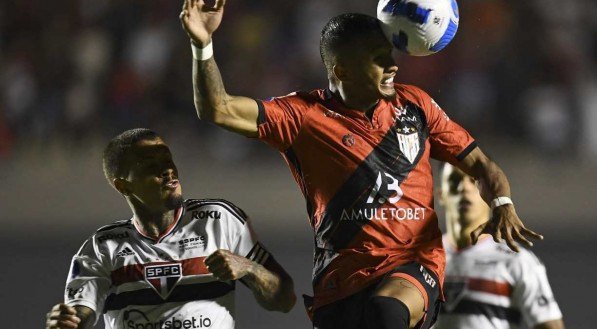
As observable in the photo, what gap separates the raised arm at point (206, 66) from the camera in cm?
399

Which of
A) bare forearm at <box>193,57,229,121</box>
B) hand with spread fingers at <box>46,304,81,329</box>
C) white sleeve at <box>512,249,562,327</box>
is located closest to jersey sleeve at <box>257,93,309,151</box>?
bare forearm at <box>193,57,229,121</box>

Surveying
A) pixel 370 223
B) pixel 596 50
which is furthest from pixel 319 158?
pixel 596 50

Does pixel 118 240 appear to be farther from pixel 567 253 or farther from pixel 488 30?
pixel 488 30

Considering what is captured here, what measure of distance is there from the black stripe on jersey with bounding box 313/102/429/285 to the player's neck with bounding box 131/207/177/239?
24.0 inches

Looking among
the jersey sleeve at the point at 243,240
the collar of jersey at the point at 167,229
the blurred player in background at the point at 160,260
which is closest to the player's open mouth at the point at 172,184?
the blurred player in background at the point at 160,260

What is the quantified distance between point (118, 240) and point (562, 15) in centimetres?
908

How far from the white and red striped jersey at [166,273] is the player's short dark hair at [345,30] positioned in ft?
2.53

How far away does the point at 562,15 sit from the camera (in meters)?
12.6

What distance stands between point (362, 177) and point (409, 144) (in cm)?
26

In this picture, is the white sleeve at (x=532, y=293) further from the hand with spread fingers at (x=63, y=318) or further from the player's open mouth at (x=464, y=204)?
the hand with spread fingers at (x=63, y=318)

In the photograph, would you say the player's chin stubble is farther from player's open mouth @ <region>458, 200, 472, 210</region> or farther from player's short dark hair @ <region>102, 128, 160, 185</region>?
player's open mouth @ <region>458, 200, 472, 210</region>

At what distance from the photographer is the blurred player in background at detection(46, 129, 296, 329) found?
172 inches

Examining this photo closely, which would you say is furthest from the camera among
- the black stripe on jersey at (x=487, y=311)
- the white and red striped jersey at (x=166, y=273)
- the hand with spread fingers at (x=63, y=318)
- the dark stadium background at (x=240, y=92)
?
the dark stadium background at (x=240, y=92)

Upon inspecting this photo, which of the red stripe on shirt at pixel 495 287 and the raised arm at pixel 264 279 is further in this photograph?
the red stripe on shirt at pixel 495 287
